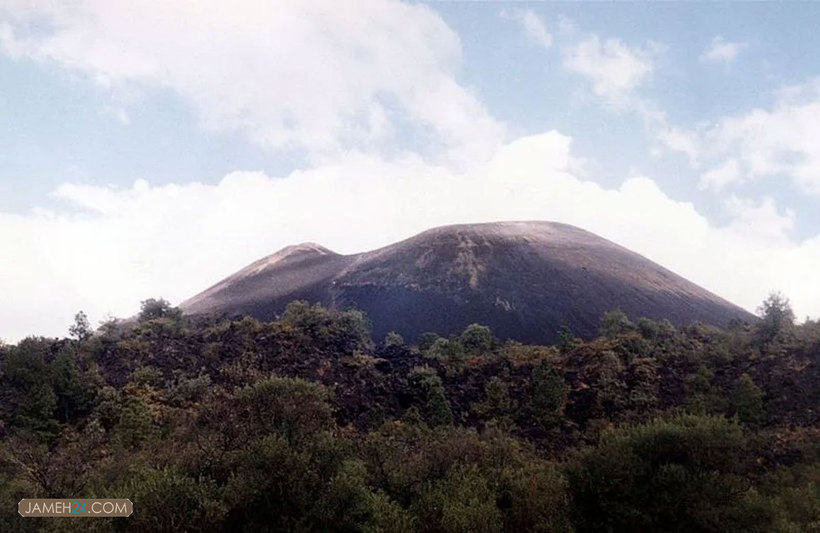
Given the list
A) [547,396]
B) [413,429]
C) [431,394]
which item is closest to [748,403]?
[547,396]

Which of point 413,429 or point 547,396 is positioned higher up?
point 547,396

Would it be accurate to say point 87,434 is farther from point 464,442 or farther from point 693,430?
point 693,430

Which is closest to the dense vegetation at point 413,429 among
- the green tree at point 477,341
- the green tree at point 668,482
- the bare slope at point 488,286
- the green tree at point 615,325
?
the green tree at point 668,482

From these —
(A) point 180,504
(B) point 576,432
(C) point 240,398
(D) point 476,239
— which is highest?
(D) point 476,239

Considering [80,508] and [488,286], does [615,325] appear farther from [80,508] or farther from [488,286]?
[80,508]

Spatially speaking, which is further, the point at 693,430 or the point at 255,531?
the point at 693,430

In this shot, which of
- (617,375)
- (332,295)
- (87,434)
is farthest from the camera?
(332,295)

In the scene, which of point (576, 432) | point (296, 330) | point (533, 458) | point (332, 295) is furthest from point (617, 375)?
point (332, 295)
